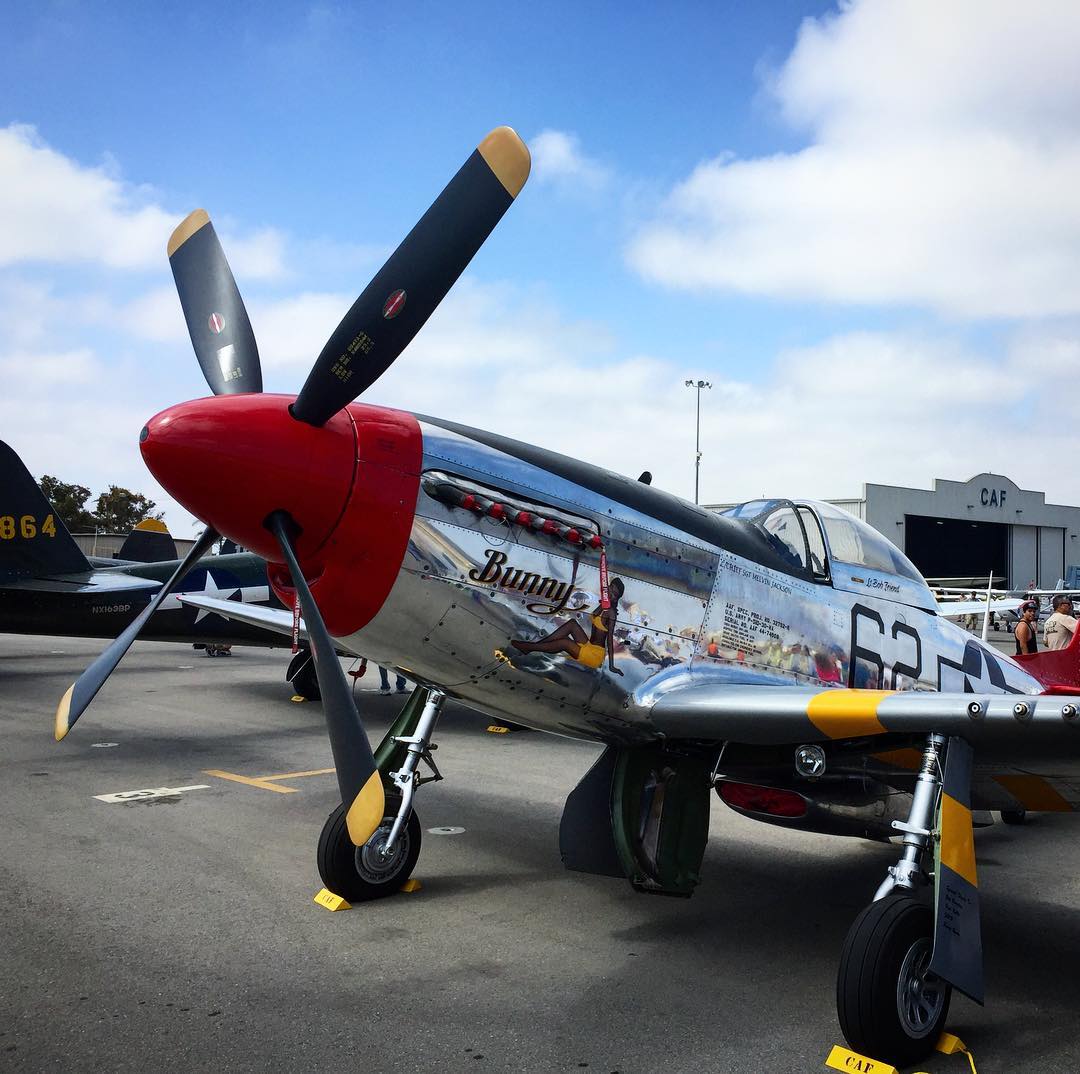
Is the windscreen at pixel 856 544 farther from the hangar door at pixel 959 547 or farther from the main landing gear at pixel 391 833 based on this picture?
the hangar door at pixel 959 547

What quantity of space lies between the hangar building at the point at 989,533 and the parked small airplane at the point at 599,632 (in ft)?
156

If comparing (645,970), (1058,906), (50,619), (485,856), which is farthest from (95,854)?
(50,619)

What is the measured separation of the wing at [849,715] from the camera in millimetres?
3457

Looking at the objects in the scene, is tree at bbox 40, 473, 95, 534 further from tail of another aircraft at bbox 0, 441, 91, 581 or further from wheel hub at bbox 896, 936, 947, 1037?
wheel hub at bbox 896, 936, 947, 1037

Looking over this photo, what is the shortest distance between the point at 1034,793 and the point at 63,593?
12.1m

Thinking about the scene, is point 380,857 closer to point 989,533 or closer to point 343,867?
point 343,867

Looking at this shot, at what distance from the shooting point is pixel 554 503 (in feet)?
13.1

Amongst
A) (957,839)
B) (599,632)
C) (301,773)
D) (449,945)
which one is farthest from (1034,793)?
(301,773)

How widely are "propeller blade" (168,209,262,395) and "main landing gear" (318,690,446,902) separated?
1.83 metres

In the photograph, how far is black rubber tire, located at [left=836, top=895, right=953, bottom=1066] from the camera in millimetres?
3236

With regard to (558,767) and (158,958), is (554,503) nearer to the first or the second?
(158,958)

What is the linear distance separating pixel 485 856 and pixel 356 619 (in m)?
2.70

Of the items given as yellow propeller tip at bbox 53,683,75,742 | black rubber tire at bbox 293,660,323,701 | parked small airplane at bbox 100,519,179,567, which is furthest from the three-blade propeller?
parked small airplane at bbox 100,519,179,567

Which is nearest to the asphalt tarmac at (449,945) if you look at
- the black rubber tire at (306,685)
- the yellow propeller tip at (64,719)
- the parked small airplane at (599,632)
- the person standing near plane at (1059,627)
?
the parked small airplane at (599,632)
